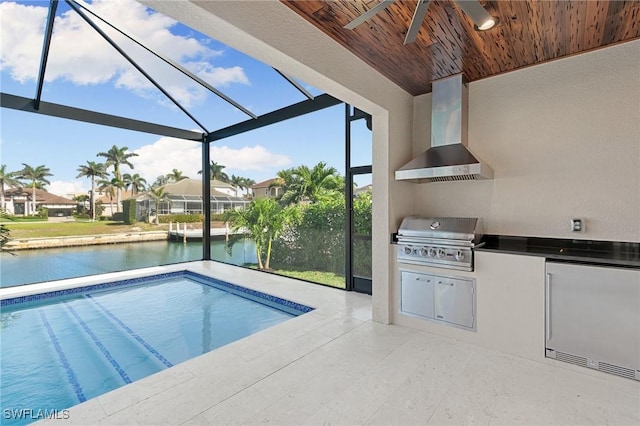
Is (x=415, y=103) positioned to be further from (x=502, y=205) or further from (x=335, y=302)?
(x=335, y=302)

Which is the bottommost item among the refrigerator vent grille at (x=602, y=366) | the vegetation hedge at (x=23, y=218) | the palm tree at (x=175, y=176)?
the refrigerator vent grille at (x=602, y=366)

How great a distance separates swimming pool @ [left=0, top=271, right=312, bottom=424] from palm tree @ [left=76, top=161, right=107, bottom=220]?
1.66 m

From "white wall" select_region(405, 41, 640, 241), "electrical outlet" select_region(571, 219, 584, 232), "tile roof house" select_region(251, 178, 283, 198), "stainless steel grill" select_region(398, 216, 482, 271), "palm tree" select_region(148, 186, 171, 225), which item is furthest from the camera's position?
"palm tree" select_region(148, 186, 171, 225)

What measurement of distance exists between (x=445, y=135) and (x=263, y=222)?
13.0 ft

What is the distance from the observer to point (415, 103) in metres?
3.72

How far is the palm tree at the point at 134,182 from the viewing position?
19.5ft

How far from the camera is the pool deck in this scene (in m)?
1.80

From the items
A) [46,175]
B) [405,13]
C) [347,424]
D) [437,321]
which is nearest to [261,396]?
[347,424]

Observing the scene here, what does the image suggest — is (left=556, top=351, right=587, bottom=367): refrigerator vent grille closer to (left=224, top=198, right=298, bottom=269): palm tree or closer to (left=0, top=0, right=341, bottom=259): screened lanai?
(left=0, top=0, right=341, bottom=259): screened lanai

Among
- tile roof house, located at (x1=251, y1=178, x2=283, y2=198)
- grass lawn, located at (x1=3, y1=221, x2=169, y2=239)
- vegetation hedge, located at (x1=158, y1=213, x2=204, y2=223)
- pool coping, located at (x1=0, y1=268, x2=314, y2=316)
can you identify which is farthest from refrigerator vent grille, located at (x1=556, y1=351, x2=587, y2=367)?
grass lawn, located at (x1=3, y1=221, x2=169, y2=239)

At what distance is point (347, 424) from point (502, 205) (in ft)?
8.63

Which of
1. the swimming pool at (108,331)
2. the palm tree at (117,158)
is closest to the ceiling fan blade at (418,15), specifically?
the swimming pool at (108,331)

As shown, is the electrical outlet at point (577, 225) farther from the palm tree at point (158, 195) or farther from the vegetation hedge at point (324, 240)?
the palm tree at point (158, 195)

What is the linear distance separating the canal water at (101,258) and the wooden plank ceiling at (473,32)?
15.4 ft
